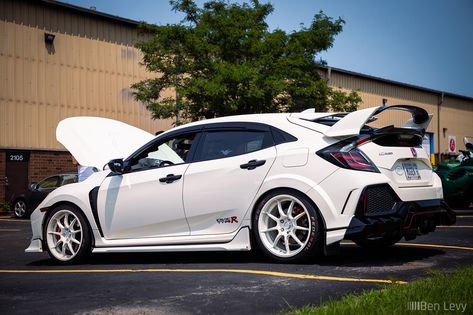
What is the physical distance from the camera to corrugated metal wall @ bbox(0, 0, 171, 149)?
2603cm

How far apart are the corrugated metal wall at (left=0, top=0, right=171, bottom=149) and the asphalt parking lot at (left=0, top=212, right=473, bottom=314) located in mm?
19116

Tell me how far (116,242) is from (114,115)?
886 inches

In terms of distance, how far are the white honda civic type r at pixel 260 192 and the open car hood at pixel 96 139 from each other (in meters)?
0.59

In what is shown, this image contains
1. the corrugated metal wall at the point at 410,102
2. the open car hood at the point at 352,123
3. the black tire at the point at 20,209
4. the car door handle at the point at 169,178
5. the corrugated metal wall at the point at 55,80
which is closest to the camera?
the open car hood at the point at 352,123

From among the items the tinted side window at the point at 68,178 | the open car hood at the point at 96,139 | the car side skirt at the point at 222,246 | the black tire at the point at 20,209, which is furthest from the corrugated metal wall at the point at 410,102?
the car side skirt at the point at 222,246

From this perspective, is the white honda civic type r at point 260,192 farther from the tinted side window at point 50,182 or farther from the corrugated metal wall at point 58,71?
the corrugated metal wall at point 58,71

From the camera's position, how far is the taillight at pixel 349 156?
632 centimetres

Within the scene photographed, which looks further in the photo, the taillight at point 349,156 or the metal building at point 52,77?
the metal building at point 52,77

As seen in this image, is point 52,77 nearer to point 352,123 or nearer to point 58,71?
point 58,71

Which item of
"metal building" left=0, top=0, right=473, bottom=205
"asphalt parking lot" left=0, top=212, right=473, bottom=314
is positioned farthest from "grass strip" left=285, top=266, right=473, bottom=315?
"metal building" left=0, top=0, right=473, bottom=205

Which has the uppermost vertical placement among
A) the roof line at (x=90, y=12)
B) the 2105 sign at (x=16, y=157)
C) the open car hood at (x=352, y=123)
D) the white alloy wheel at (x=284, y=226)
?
the roof line at (x=90, y=12)

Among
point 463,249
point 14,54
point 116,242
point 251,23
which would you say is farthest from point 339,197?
point 14,54

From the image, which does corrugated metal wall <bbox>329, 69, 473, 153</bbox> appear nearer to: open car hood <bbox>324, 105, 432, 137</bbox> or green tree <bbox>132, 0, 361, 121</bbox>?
green tree <bbox>132, 0, 361, 121</bbox>

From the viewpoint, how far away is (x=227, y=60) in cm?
2445
